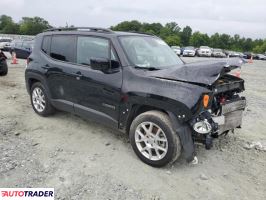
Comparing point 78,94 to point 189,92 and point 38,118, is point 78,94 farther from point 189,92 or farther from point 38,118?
point 189,92

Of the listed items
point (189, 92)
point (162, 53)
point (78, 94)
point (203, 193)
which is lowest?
point (203, 193)

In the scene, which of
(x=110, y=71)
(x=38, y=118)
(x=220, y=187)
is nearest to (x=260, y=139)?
(x=220, y=187)

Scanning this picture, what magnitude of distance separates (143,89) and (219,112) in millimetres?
1156

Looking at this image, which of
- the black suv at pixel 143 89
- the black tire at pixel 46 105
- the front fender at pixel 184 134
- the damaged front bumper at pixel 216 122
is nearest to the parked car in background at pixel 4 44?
the black tire at pixel 46 105

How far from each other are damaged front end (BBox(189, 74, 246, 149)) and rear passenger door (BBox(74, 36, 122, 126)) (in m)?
1.27

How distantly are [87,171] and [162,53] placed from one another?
7.97 feet

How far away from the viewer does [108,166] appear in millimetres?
4195

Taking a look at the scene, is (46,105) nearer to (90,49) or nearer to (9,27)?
(90,49)

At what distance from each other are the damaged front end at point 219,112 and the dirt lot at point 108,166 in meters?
0.49

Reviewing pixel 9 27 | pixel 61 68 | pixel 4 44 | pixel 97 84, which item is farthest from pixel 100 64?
pixel 9 27

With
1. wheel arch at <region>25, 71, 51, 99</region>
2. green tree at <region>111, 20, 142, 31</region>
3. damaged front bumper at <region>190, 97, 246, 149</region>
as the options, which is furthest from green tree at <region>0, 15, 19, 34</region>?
damaged front bumper at <region>190, 97, 246, 149</region>

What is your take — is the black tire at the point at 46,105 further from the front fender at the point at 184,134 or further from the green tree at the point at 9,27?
the green tree at the point at 9,27

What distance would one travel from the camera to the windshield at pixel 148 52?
4.58 meters

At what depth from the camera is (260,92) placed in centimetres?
1034
